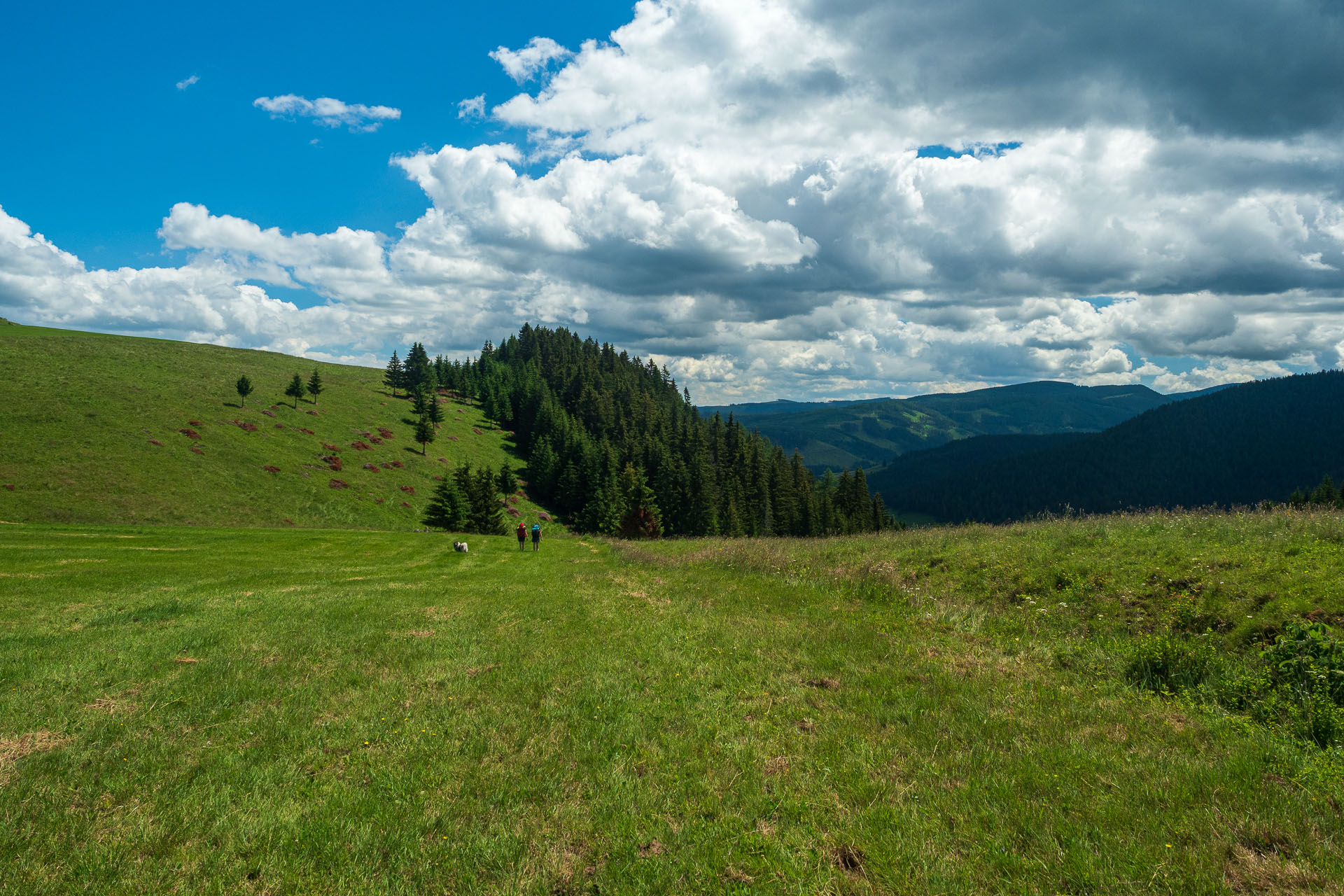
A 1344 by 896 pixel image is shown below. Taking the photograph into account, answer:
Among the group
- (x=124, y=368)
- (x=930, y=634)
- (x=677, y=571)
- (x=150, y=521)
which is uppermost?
(x=124, y=368)

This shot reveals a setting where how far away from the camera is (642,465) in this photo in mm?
109688

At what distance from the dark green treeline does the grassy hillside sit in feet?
49.5

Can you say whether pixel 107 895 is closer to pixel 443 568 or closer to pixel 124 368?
pixel 443 568

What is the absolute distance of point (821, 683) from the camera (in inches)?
410

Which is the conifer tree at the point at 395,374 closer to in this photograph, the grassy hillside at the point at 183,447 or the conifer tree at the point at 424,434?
the grassy hillside at the point at 183,447

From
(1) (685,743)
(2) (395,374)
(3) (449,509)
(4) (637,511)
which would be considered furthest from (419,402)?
(1) (685,743)

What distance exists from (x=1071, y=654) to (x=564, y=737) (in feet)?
33.3

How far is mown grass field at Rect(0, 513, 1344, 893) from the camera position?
17.7 feet

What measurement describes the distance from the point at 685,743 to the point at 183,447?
85814 millimetres

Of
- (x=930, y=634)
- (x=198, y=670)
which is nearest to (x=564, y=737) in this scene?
(x=198, y=670)

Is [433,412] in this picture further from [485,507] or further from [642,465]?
[485,507]

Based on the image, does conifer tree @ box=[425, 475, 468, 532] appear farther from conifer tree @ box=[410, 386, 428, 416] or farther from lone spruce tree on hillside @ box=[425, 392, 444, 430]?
conifer tree @ box=[410, 386, 428, 416]

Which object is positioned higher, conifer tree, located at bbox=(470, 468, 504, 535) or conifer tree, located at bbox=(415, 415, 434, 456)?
conifer tree, located at bbox=(415, 415, 434, 456)

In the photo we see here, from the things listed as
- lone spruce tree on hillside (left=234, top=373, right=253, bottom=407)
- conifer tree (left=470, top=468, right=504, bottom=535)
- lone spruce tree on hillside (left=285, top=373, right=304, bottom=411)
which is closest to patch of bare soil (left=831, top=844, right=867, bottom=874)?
conifer tree (left=470, top=468, right=504, bottom=535)
